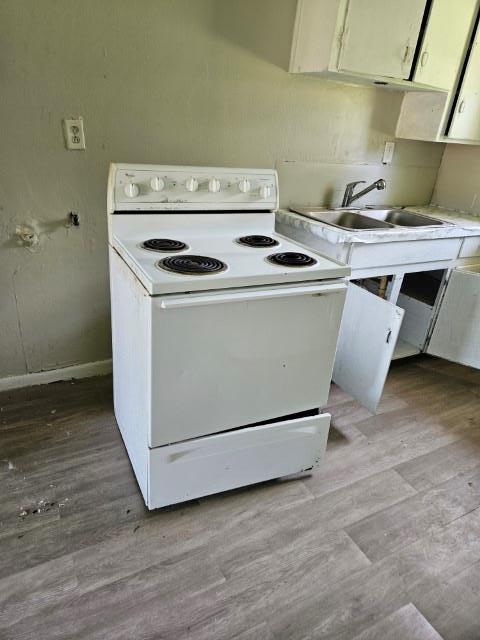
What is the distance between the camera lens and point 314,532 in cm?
148

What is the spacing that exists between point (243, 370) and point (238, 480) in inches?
17.5

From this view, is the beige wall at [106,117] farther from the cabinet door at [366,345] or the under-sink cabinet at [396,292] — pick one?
the cabinet door at [366,345]

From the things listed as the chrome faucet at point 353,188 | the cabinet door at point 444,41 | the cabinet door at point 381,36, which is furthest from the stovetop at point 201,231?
the cabinet door at point 444,41

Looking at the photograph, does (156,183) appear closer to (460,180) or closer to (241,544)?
(241,544)

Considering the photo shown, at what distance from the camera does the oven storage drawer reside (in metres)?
1.41

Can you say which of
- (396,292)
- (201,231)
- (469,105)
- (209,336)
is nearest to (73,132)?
(201,231)

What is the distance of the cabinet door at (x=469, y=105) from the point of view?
7.01 feet

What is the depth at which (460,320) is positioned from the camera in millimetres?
2344

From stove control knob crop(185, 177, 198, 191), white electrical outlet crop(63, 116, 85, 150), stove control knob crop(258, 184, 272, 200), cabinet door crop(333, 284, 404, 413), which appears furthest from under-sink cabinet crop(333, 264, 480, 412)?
white electrical outlet crop(63, 116, 85, 150)

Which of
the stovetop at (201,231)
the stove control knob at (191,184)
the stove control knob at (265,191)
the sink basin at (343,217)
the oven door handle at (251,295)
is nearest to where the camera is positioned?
the oven door handle at (251,295)

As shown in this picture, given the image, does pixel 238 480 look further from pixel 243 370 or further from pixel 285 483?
pixel 243 370

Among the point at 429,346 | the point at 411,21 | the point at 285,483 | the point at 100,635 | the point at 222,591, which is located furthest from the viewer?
the point at 429,346

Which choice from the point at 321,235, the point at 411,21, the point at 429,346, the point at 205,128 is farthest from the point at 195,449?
the point at 411,21

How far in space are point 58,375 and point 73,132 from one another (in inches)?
44.9
